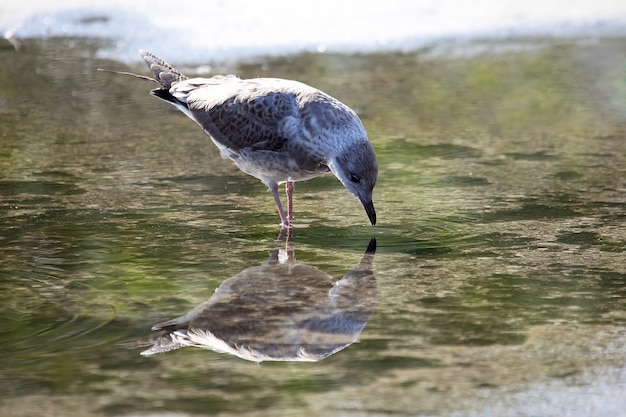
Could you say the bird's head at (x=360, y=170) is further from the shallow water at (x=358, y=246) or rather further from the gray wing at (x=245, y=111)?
the gray wing at (x=245, y=111)

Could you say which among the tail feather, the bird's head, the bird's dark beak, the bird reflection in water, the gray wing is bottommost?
the bird reflection in water

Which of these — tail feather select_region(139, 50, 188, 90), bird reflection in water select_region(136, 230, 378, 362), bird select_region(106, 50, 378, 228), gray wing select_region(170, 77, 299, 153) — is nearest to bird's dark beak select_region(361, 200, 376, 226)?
bird select_region(106, 50, 378, 228)

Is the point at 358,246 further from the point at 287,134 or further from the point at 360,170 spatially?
the point at 287,134

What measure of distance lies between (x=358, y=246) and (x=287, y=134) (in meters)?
1.00

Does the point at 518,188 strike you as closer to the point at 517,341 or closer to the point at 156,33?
the point at 517,341

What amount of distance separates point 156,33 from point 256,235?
21.1 feet

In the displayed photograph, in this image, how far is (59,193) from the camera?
6895 millimetres

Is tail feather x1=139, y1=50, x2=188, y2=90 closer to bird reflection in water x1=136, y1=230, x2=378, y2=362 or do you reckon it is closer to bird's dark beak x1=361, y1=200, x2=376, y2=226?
bird's dark beak x1=361, y1=200, x2=376, y2=226

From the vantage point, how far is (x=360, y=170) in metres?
6.15

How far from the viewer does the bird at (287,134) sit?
624 centimetres

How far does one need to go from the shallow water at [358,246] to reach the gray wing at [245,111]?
1.34ft

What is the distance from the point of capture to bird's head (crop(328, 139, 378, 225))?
6.13 metres

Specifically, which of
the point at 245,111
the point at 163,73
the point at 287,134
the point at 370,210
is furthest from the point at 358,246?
the point at 163,73

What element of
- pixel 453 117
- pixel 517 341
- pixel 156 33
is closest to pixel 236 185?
pixel 453 117
